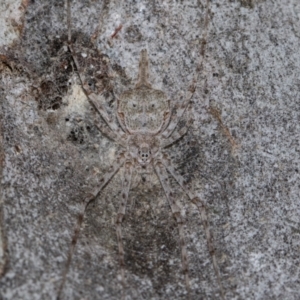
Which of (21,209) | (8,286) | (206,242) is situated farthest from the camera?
(206,242)

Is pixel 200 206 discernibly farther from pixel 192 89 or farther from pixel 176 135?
pixel 192 89

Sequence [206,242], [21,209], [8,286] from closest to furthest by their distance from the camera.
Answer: [8,286]
[21,209]
[206,242]

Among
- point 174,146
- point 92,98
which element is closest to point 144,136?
point 174,146

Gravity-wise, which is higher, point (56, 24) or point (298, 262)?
point (56, 24)

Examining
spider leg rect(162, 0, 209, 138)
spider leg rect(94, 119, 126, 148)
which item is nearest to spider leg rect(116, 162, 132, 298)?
spider leg rect(94, 119, 126, 148)

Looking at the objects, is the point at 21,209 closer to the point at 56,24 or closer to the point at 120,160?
the point at 120,160

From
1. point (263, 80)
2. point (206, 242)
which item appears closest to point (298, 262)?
point (206, 242)

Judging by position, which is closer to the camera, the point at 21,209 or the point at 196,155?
the point at 21,209
